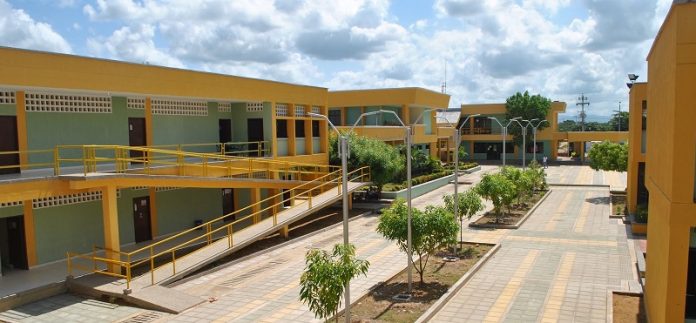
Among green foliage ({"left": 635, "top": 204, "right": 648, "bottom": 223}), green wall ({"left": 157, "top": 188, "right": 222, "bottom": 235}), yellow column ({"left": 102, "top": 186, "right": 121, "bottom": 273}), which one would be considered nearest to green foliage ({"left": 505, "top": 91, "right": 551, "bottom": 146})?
green foliage ({"left": 635, "top": 204, "right": 648, "bottom": 223})

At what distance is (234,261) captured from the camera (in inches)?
755

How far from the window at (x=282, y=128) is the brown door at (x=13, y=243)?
12.4m

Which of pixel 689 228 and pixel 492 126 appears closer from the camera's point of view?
pixel 689 228

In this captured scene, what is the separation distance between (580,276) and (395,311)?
263 inches

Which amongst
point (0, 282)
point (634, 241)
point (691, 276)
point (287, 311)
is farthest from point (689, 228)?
point (0, 282)

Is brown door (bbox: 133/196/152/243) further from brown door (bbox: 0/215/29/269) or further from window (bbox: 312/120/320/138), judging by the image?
window (bbox: 312/120/320/138)

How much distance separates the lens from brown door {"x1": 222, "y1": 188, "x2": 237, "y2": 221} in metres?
26.4

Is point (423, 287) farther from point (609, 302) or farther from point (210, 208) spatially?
point (210, 208)

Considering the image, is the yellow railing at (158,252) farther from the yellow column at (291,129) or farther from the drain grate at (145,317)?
the yellow column at (291,129)

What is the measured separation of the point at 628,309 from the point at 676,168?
236 inches

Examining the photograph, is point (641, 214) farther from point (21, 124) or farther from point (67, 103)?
point (21, 124)

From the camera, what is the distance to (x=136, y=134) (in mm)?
21938

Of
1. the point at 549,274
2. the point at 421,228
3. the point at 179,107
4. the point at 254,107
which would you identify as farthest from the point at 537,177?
the point at 179,107

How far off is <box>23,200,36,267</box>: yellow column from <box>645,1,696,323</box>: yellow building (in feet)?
57.5
